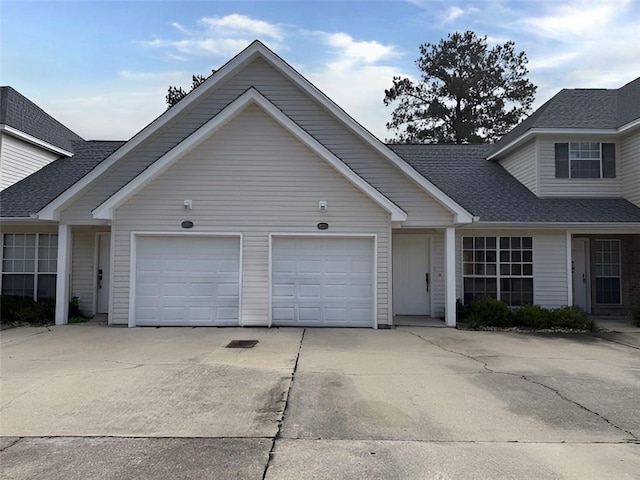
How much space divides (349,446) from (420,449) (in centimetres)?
64

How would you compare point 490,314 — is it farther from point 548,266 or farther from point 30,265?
point 30,265

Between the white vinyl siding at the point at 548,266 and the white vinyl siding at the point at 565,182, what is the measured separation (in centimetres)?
163

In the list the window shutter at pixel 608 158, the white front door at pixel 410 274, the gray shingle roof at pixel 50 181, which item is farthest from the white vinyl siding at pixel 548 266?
the gray shingle roof at pixel 50 181

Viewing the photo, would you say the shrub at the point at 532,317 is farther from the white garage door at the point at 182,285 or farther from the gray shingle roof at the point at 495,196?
the white garage door at the point at 182,285

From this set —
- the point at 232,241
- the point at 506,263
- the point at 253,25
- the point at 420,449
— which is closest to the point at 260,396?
the point at 420,449

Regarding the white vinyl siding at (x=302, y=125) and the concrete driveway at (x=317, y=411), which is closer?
the concrete driveway at (x=317, y=411)

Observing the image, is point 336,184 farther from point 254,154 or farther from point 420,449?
point 420,449

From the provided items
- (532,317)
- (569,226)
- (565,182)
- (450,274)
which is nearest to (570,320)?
(532,317)

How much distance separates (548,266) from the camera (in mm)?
12289

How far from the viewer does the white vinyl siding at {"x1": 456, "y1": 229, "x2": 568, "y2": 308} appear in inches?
481

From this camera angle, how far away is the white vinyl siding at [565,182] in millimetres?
13195

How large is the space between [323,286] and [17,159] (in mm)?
10628

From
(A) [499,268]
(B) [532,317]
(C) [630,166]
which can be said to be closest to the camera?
(B) [532,317]

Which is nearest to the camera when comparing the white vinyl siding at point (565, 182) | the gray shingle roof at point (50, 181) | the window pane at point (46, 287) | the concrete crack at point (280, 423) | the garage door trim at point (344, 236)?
the concrete crack at point (280, 423)
